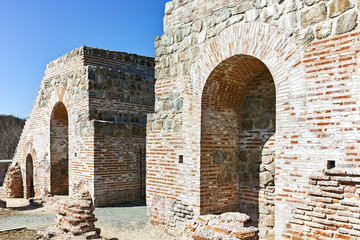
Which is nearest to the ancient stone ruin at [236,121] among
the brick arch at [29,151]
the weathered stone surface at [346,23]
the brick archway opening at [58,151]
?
the weathered stone surface at [346,23]

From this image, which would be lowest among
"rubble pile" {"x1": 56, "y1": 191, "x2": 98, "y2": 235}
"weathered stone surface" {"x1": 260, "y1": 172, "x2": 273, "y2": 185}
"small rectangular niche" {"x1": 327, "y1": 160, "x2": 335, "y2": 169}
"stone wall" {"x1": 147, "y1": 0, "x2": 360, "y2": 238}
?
"rubble pile" {"x1": 56, "y1": 191, "x2": 98, "y2": 235}

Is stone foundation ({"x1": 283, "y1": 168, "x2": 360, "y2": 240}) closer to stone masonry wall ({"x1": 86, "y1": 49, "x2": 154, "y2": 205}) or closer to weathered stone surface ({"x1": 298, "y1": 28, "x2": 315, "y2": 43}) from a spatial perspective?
weathered stone surface ({"x1": 298, "y1": 28, "x2": 315, "y2": 43})

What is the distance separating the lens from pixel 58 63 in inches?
423

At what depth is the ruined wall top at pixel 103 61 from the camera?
989 centimetres

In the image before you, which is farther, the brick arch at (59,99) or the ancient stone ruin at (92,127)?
the brick arch at (59,99)

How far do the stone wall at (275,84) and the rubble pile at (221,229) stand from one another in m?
0.87

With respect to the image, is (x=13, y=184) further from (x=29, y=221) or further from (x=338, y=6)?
(x=338, y=6)

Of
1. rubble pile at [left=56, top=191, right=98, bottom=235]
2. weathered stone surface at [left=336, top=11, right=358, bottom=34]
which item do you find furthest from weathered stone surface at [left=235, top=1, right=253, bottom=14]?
rubble pile at [left=56, top=191, right=98, bottom=235]

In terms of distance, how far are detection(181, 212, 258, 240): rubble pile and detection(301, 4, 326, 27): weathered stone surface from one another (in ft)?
9.02

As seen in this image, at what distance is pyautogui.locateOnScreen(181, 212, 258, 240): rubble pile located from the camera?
3.50 metres

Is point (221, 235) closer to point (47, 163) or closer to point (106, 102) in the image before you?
point (106, 102)

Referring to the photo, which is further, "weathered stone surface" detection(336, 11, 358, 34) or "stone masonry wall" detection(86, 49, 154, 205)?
"stone masonry wall" detection(86, 49, 154, 205)

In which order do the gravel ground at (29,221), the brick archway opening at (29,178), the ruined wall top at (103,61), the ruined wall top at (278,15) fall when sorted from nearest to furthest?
the ruined wall top at (278,15) → the gravel ground at (29,221) → the ruined wall top at (103,61) → the brick archway opening at (29,178)

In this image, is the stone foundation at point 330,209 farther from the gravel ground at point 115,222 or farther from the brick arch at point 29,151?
the brick arch at point 29,151
